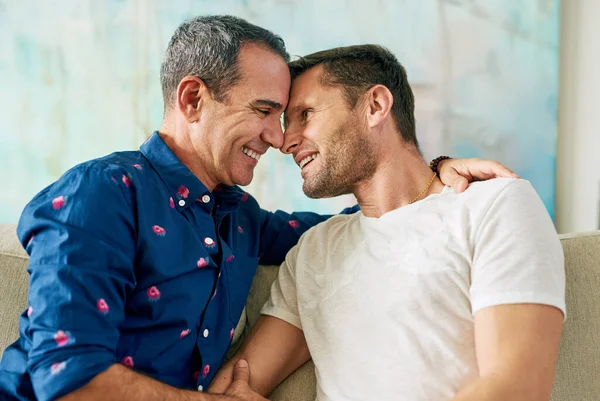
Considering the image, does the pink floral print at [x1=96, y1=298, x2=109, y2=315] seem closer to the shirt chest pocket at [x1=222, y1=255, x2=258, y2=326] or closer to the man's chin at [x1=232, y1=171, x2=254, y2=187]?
the shirt chest pocket at [x1=222, y1=255, x2=258, y2=326]

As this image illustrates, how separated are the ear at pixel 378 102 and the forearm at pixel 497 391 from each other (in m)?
0.73

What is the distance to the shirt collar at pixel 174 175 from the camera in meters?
1.46

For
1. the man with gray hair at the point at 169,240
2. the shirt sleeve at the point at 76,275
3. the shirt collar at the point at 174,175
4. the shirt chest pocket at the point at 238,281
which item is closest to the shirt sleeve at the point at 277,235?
the man with gray hair at the point at 169,240

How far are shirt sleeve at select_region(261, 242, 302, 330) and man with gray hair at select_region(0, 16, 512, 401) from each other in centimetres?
8

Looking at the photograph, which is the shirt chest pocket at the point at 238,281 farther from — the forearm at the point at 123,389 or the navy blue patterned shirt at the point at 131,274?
the forearm at the point at 123,389

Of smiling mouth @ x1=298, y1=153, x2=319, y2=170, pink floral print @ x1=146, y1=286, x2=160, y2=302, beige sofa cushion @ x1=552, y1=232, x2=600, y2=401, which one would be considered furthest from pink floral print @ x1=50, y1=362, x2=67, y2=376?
beige sofa cushion @ x1=552, y1=232, x2=600, y2=401

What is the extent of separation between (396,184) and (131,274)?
693mm

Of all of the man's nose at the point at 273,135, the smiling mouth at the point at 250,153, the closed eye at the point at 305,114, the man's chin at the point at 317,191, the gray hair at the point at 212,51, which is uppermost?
the gray hair at the point at 212,51

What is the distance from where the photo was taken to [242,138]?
157 centimetres

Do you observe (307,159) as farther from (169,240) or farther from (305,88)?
(169,240)

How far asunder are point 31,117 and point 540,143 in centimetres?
166

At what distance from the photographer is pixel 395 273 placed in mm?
1436

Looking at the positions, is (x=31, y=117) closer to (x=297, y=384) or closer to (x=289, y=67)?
(x=289, y=67)

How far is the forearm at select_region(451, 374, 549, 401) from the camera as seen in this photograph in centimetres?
116
